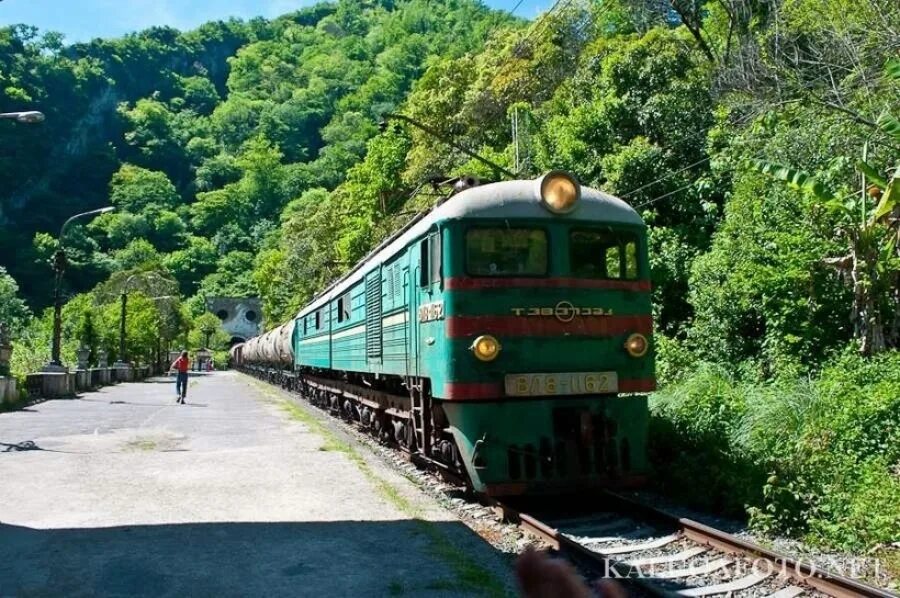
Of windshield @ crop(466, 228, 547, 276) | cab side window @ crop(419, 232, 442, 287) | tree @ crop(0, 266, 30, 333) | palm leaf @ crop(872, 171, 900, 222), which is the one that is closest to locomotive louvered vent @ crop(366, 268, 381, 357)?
cab side window @ crop(419, 232, 442, 287)

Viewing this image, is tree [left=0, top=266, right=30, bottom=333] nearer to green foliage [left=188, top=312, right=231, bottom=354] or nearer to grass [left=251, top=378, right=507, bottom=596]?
green foliage [left=188, top=312, right=231, bottom=354]

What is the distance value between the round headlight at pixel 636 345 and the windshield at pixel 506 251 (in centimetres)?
113

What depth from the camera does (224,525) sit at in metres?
7.69

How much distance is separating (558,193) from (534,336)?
1533 millimetres

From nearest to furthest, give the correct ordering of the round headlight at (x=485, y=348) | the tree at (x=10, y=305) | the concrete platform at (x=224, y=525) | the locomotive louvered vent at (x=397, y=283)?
the concrete platform at (x=224, y=525) < the round headlight at (x=485, y=348) < the locomotive louvered vent at (x=397, y=283) < the tree at (x=10, y=305)

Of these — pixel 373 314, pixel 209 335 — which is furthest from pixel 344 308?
pixel 209 335

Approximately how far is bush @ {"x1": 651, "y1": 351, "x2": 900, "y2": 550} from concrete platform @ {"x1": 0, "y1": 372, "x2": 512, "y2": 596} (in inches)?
110

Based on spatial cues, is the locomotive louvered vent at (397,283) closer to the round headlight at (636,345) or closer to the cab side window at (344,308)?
the round headlight at (636,345)

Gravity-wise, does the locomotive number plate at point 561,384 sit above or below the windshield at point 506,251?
below

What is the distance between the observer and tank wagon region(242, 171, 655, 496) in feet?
26.4

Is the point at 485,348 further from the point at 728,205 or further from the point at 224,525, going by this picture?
the point at 728,205

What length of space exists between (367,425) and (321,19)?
147933 millimetres

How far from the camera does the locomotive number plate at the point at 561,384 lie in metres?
8.06

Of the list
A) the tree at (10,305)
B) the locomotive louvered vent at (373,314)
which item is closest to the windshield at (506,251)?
the locomotive louvered vent at (373,314)
